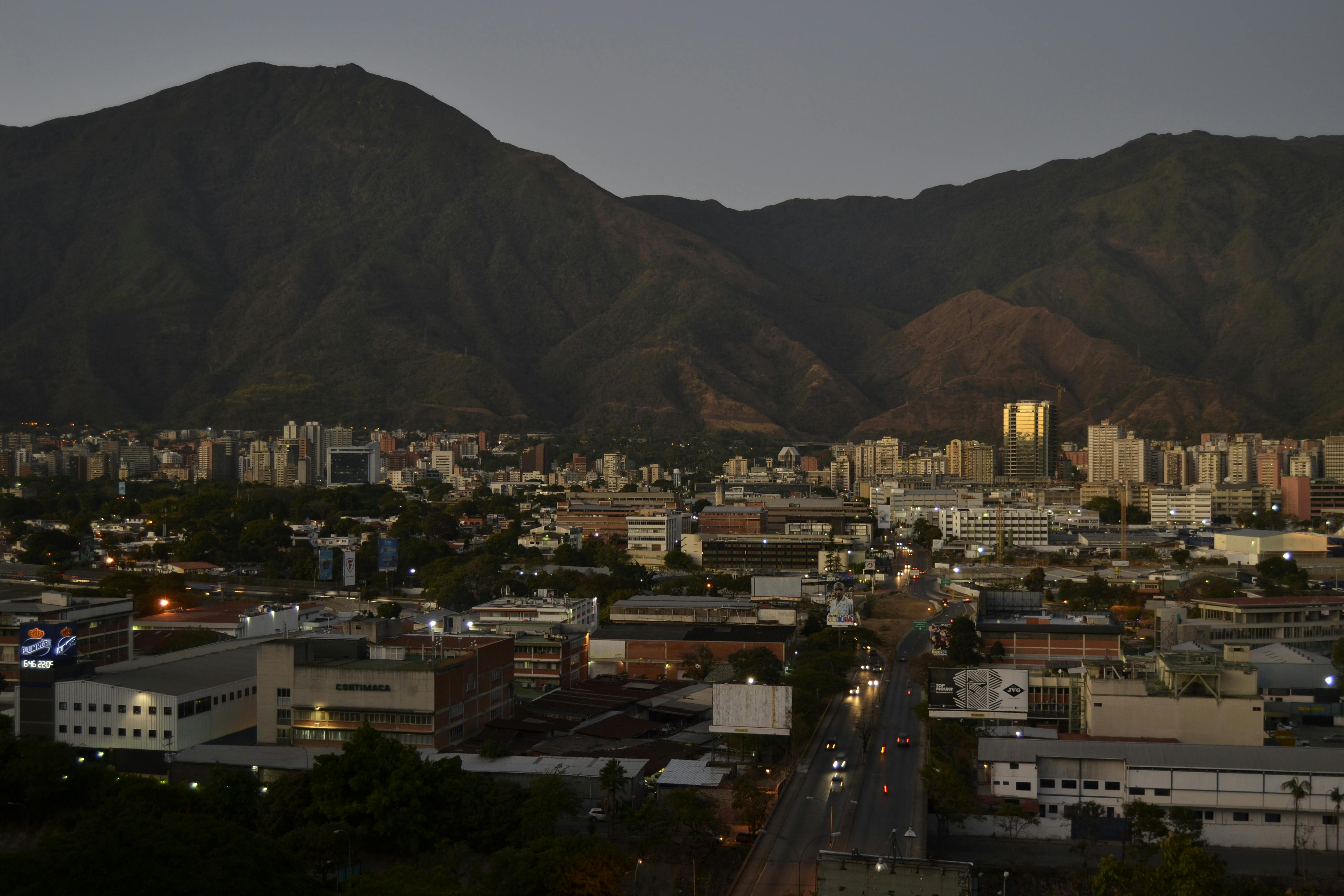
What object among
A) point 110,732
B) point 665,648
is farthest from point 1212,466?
point 110,732

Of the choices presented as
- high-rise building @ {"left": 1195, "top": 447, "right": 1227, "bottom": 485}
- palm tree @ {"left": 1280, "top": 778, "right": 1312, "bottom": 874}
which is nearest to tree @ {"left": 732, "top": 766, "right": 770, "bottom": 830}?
palm tree @ {"left": 1280, "top": 778, "right": 1312, "bottom": 874}

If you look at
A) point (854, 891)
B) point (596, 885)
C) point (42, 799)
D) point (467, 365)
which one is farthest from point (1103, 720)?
point (467, 365)

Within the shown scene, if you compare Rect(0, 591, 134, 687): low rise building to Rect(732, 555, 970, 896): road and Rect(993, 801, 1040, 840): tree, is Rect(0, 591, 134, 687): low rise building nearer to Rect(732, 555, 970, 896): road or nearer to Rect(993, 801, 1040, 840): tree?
Rect(732, 555, 970, 896): road

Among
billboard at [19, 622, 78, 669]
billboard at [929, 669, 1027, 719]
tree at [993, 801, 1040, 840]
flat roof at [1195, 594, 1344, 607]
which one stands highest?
billboard at [19, 622, 78, 669]

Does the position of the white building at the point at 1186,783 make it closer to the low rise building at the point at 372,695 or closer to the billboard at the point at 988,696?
the billboard at the point at 988,696

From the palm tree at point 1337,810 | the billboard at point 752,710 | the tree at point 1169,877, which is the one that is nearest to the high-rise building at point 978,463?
the billboard at point 752,710

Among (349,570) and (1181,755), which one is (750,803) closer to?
(1181,755)

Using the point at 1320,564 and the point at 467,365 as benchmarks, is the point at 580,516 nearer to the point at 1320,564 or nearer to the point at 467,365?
the point at 1320,564
